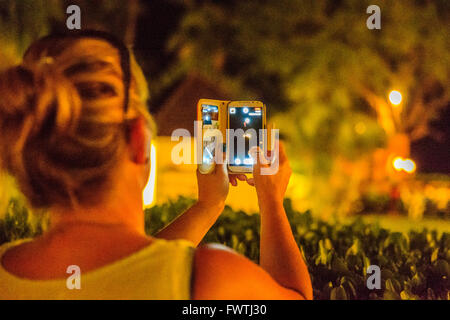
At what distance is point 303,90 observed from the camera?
44.4ft

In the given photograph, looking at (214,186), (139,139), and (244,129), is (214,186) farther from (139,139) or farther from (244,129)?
(139,139)

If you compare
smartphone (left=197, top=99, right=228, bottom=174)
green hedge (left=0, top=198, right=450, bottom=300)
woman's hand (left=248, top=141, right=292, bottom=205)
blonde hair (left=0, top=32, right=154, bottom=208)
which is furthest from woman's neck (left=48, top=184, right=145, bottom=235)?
green hedge (left=0, top=198, right=450, bottom=300)

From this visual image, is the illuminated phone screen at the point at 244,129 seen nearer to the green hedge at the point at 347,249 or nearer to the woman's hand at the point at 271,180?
the woman's hand at the point at 271,180

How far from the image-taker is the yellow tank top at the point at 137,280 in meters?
1.37

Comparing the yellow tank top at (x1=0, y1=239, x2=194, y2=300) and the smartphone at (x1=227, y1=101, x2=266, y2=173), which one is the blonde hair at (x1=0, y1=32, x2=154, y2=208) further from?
the smartphone at (x1=227, y1=101, x2=266, y2=173)

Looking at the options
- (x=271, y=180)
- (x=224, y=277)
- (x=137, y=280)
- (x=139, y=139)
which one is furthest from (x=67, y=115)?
(x=271, y=180)

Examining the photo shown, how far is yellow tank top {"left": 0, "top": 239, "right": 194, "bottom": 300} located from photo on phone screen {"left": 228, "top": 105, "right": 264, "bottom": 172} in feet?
3.29

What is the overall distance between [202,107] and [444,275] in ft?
4.58

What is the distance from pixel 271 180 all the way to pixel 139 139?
595 mm

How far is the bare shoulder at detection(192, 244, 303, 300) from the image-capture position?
54.4 inches

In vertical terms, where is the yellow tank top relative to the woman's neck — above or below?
below

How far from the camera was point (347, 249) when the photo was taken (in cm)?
290
